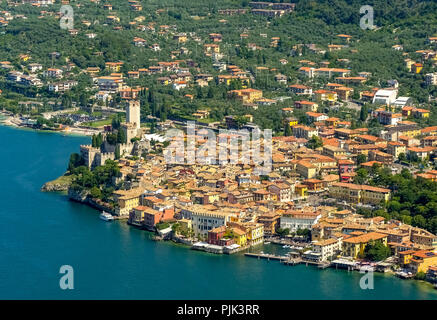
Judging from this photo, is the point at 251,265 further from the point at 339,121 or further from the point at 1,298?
the point at 339,121

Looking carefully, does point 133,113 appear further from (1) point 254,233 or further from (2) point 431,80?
(2) point 431,80

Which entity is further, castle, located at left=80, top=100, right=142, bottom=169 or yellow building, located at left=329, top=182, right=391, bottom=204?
castle, located at left=80, top=100, right=142, bottom=169

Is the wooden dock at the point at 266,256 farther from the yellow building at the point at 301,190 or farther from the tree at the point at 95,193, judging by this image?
the tree at the point at 95,193

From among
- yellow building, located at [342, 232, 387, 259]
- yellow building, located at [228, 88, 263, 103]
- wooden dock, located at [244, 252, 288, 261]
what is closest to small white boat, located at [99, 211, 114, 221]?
wooden dock, located at [244, 252, 288, 261]

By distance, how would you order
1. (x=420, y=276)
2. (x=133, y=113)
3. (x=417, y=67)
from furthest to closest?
(x=417, y=67) → (x=133, y=113) → (x=420, y=276)

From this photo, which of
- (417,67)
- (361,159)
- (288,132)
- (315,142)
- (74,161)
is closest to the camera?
(361,159)

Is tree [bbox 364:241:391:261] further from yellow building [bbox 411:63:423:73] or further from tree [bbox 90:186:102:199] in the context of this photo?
yellow building [bbox 411:63:423:73]

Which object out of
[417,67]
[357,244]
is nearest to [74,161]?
[357,244]

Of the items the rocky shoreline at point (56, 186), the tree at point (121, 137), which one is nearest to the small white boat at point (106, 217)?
the rocky shoreline at point (56, 186)
